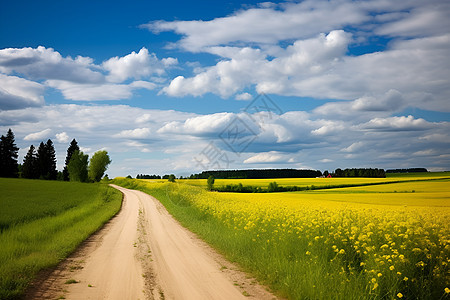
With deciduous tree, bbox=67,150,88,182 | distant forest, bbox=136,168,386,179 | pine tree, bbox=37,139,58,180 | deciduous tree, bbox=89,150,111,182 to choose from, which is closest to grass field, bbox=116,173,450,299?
distant forest, bbox=136,168,386,179

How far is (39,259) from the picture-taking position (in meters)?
9.80

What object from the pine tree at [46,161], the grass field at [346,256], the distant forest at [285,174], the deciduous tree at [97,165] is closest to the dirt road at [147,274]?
the grass field at [346,256]

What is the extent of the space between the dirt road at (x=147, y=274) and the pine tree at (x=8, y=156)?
91.0 m

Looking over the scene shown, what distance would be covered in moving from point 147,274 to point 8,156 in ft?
325

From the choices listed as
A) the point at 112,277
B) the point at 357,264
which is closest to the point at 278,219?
the point at 357,264

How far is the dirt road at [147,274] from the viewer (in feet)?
24.0

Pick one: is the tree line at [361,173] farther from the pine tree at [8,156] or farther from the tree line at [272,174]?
the pine tree at [8,156]

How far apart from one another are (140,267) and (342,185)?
193ft

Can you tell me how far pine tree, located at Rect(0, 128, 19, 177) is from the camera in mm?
87094

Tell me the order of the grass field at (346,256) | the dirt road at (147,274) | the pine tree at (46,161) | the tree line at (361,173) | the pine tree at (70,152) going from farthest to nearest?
the pine tree at (70,152) → the pine tree at (46,161) → the tree line at (361,173) → the dirt road at (147,274) → the grass field at (346,256)

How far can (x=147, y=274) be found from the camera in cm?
880

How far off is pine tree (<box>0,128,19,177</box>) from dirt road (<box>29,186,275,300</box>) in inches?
3582

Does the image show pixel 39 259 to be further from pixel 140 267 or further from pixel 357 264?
pixel 357 264

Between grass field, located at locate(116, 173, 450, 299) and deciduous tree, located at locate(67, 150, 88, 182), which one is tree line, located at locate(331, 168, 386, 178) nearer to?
deciduous tree, located at locate(67, 150, 88, 182)
